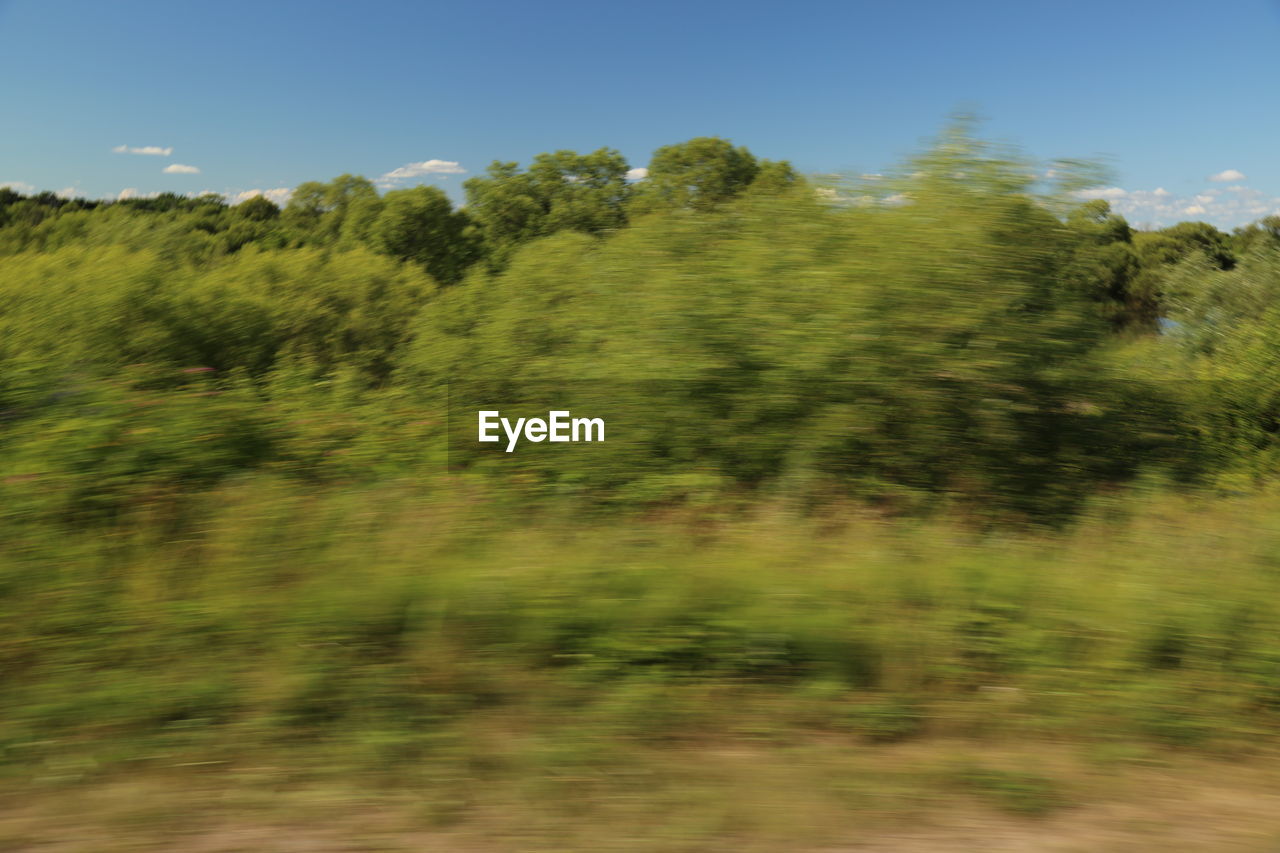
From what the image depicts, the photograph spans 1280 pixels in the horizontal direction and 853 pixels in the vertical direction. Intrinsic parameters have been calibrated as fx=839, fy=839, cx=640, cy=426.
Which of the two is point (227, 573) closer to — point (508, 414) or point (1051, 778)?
point (1051, 778)

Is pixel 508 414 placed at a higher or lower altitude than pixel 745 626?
higher

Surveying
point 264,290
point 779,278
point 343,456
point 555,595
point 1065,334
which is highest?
point 264,290

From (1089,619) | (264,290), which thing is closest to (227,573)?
(1089,619)

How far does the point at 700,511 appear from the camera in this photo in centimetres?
730

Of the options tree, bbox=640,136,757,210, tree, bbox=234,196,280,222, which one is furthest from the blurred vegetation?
tree, bbox=234,196,280,222

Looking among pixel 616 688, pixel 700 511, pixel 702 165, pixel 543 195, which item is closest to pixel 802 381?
pixel 700 511

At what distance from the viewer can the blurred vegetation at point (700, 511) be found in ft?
12.8

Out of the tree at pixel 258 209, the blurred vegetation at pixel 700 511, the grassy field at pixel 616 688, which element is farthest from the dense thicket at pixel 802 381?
the tree at pixel 258 209

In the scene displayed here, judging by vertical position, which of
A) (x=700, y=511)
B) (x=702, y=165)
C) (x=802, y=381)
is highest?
(x=702, y=165)

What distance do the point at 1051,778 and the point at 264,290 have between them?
76.4 ft

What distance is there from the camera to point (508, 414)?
10.6 metres

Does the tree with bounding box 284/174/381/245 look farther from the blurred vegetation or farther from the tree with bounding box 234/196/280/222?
the blurred vegetation

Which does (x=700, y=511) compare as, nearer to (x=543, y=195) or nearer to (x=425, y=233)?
(x=543, y=195)

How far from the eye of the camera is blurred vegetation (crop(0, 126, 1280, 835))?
12.8 ft
